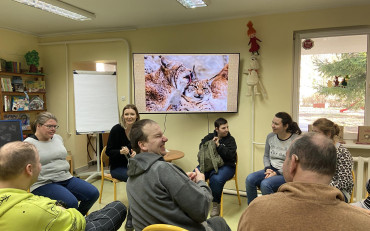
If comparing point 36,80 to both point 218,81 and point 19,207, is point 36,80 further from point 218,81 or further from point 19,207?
point 19,207

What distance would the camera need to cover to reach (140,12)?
138 inches

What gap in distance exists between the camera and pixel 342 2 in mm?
3057

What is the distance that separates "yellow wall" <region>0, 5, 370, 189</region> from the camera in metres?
3.38

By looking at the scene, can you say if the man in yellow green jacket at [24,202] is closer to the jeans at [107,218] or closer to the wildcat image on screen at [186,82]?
the jeans at [107,218]

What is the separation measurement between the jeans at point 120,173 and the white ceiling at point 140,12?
1.94m

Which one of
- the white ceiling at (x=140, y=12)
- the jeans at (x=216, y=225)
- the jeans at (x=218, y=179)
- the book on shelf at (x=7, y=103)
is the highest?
the white ceiling at (x=140, y=12)

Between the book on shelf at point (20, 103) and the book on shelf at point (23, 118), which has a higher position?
the book on shelf at point (20, 103)

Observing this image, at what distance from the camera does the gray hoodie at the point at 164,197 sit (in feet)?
4.46

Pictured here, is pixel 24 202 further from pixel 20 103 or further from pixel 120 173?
pixel 20 103

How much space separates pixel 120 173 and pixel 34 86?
2.78 metres

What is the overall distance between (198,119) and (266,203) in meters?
3.01

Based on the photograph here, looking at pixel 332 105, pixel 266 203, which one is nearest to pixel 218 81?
pixel 332 105

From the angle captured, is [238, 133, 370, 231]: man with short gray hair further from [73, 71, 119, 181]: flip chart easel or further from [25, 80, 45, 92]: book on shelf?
[25, 80, 45, 92]: book on shelf

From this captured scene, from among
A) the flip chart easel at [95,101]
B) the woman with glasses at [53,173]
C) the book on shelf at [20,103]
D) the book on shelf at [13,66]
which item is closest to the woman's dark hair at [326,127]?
the woman with glasses at [53,173]
